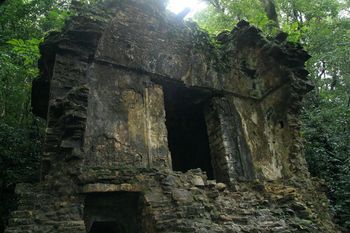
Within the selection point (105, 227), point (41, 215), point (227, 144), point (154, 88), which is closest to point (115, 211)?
point (105, 227)

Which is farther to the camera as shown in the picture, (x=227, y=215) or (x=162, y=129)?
(x=162, y=129)

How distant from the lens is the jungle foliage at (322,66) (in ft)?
34.6

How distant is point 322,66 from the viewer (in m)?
19.9

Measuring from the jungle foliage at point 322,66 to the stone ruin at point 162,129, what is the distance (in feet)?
5.29

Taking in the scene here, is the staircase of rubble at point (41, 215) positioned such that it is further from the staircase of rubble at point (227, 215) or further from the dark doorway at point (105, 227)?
the staircase of rubble at point (227, 215)

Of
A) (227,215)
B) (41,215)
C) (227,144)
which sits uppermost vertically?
(227,144)

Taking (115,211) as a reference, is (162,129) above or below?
above

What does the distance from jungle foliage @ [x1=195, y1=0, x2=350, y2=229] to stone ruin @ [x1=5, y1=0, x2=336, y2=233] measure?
5.29 ft

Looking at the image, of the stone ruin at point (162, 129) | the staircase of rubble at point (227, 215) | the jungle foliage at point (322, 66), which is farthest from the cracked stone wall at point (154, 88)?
the jungle foliage at point (322, 66)

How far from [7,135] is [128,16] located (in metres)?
6.22

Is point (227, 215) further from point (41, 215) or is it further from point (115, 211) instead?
point (41, 215)

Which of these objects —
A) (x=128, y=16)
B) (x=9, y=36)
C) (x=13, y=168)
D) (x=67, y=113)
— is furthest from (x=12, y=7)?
(x=67, y=113)

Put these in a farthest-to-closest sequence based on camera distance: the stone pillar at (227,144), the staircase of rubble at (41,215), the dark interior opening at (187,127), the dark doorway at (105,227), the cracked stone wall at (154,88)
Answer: the dark interior opening at (187,127) < the stone pillar at (227,144) < the cracked stone wall at (154,88) < the dark doorway at (105,227) < the staircase of rubble at (41,215)

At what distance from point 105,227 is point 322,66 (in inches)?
684
